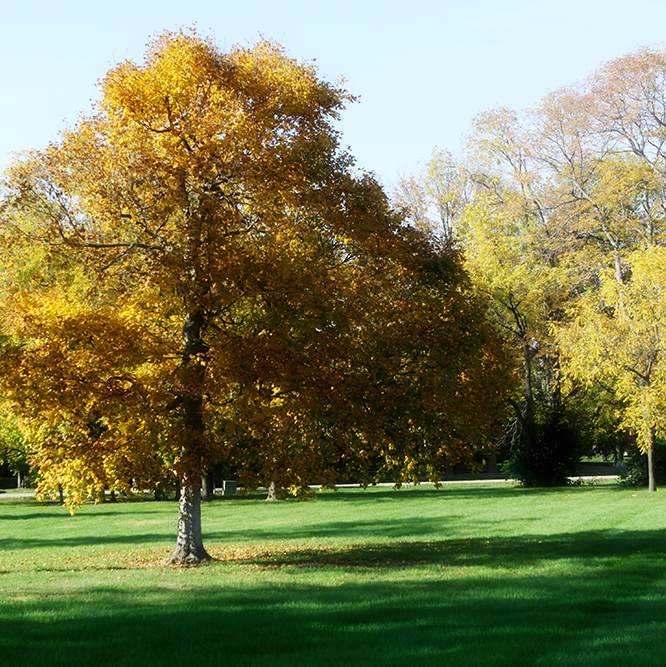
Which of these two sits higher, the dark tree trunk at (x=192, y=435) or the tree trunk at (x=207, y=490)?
the dark tree trunk at (x=192, y=435)

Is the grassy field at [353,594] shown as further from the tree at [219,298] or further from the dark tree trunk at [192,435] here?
the tree at [219,298]

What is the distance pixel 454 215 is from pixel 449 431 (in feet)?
116

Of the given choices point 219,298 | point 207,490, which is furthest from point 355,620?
point 207,490

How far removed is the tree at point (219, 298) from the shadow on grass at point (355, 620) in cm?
245

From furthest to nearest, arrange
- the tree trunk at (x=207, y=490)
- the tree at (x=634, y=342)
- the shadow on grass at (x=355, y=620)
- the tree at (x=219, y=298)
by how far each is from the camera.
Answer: the tree trunk at (x=207, y=490) → the tree at (x=634, y=342) → the tree at (x=219, y=298) → the shadow on grass at (x=355, y=620)

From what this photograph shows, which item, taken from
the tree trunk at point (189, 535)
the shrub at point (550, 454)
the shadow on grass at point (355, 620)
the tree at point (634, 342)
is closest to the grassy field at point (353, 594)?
the shadow on grass at point (355, 620)

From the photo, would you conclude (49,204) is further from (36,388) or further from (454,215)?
(454,215)

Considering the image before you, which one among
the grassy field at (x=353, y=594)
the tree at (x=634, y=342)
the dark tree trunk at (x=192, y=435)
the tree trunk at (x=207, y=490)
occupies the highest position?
the tree at (x=634, y=342)

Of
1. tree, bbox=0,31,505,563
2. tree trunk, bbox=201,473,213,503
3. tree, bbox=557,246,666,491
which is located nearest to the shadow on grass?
tree, bbox=0,31,505,563

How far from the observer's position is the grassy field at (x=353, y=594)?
289 inches

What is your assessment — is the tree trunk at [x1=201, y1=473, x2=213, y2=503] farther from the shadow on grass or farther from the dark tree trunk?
the shadow on grass

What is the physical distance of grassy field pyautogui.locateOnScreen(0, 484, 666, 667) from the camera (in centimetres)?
734

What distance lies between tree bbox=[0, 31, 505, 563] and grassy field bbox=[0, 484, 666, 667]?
6.39 ft

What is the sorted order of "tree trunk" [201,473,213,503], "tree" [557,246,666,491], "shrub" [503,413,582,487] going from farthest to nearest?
"tree trunk" [201,473,213,503] → "shrub" [503,413,582,487] → "tree" [557,246,666,491]
